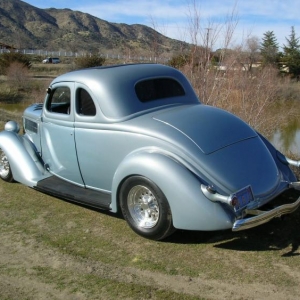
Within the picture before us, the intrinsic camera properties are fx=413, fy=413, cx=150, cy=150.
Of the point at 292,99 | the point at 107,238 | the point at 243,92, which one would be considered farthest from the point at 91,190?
the point at 292,99

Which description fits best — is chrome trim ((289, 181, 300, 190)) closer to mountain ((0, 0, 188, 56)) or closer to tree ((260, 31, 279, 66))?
tree ((260, 31, 279, 66))

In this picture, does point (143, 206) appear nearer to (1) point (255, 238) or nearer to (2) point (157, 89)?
(1) point (255, 238)

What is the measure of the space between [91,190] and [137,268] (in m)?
1.44

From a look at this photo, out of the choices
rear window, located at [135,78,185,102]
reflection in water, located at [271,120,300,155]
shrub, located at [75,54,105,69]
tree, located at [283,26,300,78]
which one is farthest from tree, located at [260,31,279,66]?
rear window, located at [135,78,185,102]

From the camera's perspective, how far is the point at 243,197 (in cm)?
391

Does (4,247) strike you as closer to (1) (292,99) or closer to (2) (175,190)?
(2) (175,190)

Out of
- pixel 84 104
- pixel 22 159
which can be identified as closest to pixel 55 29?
pixel 22 159

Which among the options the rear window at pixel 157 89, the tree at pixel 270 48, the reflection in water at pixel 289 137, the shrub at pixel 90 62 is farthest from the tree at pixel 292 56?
the rear window at pixel 157 89

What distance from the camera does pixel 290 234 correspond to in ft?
14.2

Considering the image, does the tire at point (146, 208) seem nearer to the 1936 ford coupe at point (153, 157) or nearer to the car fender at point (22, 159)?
the 1936 ford coupe at point (153, 157)

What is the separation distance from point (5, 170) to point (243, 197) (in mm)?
3911

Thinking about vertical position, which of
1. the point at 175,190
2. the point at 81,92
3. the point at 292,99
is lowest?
the point at 292,99

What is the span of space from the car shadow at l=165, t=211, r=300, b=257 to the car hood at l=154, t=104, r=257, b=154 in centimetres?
95

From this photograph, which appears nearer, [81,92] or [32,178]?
[81,92]
